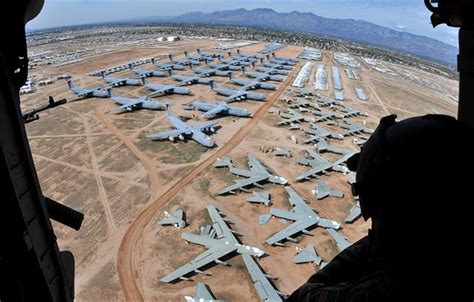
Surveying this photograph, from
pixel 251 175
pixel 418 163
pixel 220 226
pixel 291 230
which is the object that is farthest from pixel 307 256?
pixel 418 163

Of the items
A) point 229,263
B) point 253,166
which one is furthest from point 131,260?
point 253,166

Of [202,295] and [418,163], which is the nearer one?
[418,163]

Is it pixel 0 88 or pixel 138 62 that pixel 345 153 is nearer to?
pixel 0 88

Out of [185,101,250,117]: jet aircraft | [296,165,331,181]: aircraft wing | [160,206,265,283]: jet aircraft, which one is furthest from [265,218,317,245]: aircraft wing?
[185,101,250,117]: jet aircraft

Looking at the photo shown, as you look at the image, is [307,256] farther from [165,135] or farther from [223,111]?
[223,111]

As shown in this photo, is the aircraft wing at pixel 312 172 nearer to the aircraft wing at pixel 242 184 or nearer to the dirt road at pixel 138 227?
the aircraft wing at pixel 242 184

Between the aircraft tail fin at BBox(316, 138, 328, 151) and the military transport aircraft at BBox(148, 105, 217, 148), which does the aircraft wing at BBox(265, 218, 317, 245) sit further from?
the military transport aircraft at BBox(148, 105, 217, 148)
